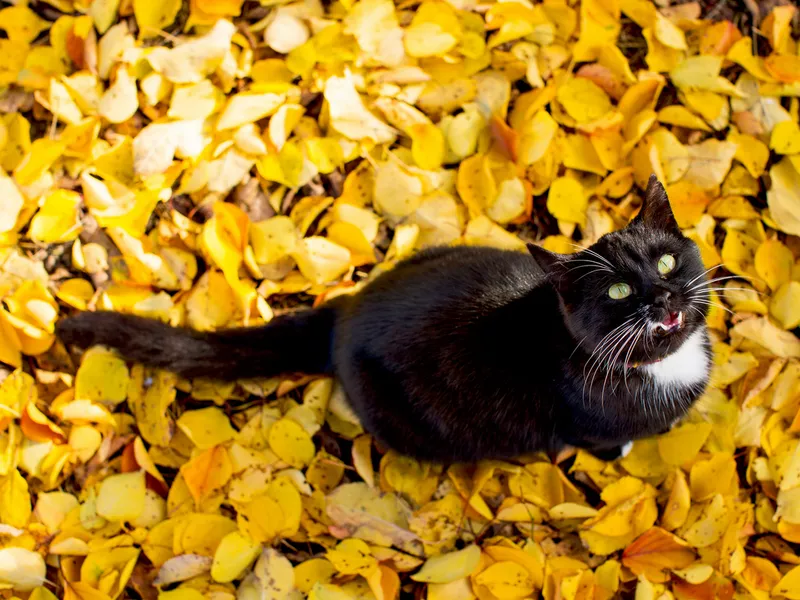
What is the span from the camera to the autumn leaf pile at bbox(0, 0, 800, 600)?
67.0 inches

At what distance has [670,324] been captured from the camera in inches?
53.4

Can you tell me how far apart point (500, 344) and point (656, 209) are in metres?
0.39

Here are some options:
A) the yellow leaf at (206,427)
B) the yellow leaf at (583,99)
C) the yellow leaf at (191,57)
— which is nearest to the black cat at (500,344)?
the yellow leaf at (206,427)

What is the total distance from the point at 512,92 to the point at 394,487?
3.48ft

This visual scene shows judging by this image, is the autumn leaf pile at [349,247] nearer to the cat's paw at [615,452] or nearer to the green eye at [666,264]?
the cat's paw at [615,452]

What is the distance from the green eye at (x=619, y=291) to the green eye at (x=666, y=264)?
0.07 m

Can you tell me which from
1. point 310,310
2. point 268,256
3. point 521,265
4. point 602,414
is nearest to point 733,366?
point 602,414

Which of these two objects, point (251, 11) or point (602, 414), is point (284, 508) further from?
point (251, 11)

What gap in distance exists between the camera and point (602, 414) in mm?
1550

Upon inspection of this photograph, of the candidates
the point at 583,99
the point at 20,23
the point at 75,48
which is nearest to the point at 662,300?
the point at 583,99

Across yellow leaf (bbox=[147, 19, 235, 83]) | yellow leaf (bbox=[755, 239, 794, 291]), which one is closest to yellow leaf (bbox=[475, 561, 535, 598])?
yellow leaf (bbox=[755, 239, 794, 291])

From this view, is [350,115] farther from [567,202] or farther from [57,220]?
[57,220]

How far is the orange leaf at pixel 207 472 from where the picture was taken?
1.74 metres

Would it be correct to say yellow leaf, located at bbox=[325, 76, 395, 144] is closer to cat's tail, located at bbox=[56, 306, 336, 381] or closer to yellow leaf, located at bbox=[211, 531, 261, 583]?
cat's tail, located at bbox=[56, 306, 336, 381]
